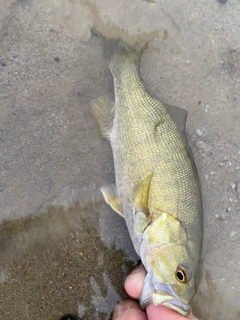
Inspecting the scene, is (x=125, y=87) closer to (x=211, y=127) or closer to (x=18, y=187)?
(x=211, y=127)

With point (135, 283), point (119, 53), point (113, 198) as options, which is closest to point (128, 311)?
point (135, 283)

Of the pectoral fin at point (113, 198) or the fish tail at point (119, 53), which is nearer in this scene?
the pectoral fin at point (113, 198)

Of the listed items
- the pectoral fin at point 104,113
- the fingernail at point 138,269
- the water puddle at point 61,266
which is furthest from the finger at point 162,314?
the pectoral fin at point 104,113

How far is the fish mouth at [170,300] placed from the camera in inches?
114

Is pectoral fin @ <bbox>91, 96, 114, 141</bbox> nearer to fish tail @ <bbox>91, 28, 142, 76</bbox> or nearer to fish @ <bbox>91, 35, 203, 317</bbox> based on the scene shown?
fish @ <bbox>91, 35, 203, 317</bbox>

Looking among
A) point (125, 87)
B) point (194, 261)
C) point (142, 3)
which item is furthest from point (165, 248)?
point (142, 3)

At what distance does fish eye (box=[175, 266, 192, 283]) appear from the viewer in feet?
9.64

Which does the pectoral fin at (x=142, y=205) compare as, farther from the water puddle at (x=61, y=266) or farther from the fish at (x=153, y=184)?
the water puddle at (x=61, y=266)

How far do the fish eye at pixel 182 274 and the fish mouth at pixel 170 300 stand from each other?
102 millimetres

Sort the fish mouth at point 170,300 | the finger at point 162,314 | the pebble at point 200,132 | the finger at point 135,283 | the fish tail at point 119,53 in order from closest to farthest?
the fish mouth at point 170,300, the finger at point 162,314, the finger at point 135,283, the fish tail at point 119,53, the pebble at point 200,132

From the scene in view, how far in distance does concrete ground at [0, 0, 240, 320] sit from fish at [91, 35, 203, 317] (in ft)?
0.80

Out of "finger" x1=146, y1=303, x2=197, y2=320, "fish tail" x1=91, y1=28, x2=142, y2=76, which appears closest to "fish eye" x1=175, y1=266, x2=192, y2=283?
"finger" x1=146, y1=303, x2=197, y2=320

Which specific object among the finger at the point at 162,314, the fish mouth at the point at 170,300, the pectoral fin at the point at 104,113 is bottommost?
the finger at the point at 162,314

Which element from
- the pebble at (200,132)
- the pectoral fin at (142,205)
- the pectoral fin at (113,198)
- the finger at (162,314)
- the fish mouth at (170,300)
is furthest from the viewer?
the pebble at (200,132)
